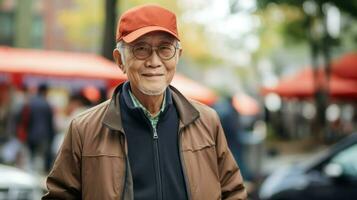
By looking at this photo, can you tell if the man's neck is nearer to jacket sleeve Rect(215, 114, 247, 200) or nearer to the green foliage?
jacket sleeve Rect(215, 114, 247, 200)

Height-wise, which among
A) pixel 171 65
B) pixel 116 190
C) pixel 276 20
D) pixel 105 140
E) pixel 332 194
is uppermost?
pixel 276 20

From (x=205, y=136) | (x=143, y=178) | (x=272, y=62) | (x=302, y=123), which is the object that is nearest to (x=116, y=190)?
(x=143, y=178)

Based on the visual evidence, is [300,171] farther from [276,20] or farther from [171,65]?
[276,20]

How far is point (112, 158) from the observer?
2758mm

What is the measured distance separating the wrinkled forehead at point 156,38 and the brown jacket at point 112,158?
0.26 meters

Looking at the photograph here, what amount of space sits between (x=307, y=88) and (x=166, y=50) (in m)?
22.0

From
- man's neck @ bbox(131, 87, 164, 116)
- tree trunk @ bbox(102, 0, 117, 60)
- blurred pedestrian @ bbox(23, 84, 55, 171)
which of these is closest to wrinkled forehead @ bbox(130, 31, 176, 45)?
man's neck @ bbox(131, 87, 164, 116)

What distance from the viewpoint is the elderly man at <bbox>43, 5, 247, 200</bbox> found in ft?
9.07

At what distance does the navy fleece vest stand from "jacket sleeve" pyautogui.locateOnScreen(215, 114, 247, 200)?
20cm

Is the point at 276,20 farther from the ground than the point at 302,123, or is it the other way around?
the point at 276,20

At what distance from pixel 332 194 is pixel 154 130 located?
573 centimetres

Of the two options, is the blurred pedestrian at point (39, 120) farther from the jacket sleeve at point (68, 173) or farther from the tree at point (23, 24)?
the jacket sleeve at point (68, 173)

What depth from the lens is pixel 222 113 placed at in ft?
37.7

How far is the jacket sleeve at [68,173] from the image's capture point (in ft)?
9.24
